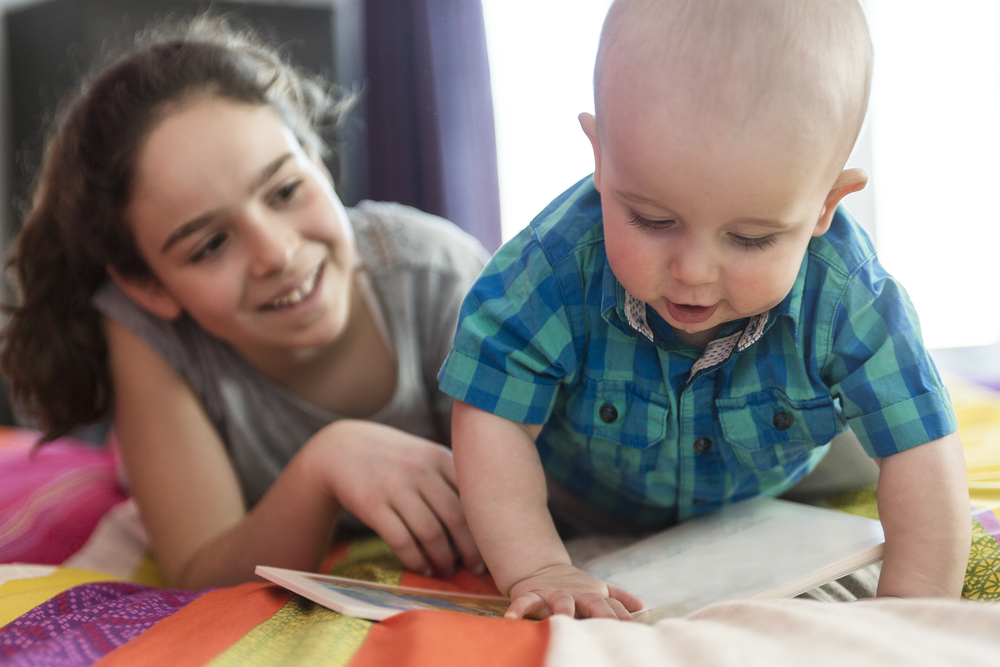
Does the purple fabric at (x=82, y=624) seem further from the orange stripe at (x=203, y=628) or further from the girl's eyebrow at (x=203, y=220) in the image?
the girl's eyebrow at (x=203, y=220)

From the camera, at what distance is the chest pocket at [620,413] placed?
70 cm

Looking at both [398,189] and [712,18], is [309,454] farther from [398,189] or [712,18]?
[398,189]

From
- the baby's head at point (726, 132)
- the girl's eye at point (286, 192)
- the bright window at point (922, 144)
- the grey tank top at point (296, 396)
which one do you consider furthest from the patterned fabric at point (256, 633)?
the bright window at point (922, 144)

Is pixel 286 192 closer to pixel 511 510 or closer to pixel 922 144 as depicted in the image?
pixel 511 510

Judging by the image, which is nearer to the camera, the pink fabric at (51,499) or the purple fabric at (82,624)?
the purple fabric at (82,624)

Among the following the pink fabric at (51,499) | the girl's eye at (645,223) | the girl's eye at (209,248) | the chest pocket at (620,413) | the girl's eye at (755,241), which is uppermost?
the girl's eye at (645,223)

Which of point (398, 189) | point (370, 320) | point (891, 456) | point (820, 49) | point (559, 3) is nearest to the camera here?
point (820, 49)

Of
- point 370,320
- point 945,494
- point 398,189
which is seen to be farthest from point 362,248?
point 398,189

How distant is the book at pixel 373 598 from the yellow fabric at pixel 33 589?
20 centimetres

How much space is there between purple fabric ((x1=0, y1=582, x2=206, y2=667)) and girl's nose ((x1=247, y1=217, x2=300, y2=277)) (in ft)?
1.17

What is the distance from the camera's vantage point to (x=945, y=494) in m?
0.58

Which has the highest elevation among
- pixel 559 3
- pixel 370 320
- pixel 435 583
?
pixel 559 3

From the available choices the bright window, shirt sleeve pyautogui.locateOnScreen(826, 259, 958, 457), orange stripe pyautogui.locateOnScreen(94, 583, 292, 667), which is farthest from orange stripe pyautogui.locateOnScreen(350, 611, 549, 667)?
the bright window

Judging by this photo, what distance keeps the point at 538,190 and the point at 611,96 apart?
118 cm
